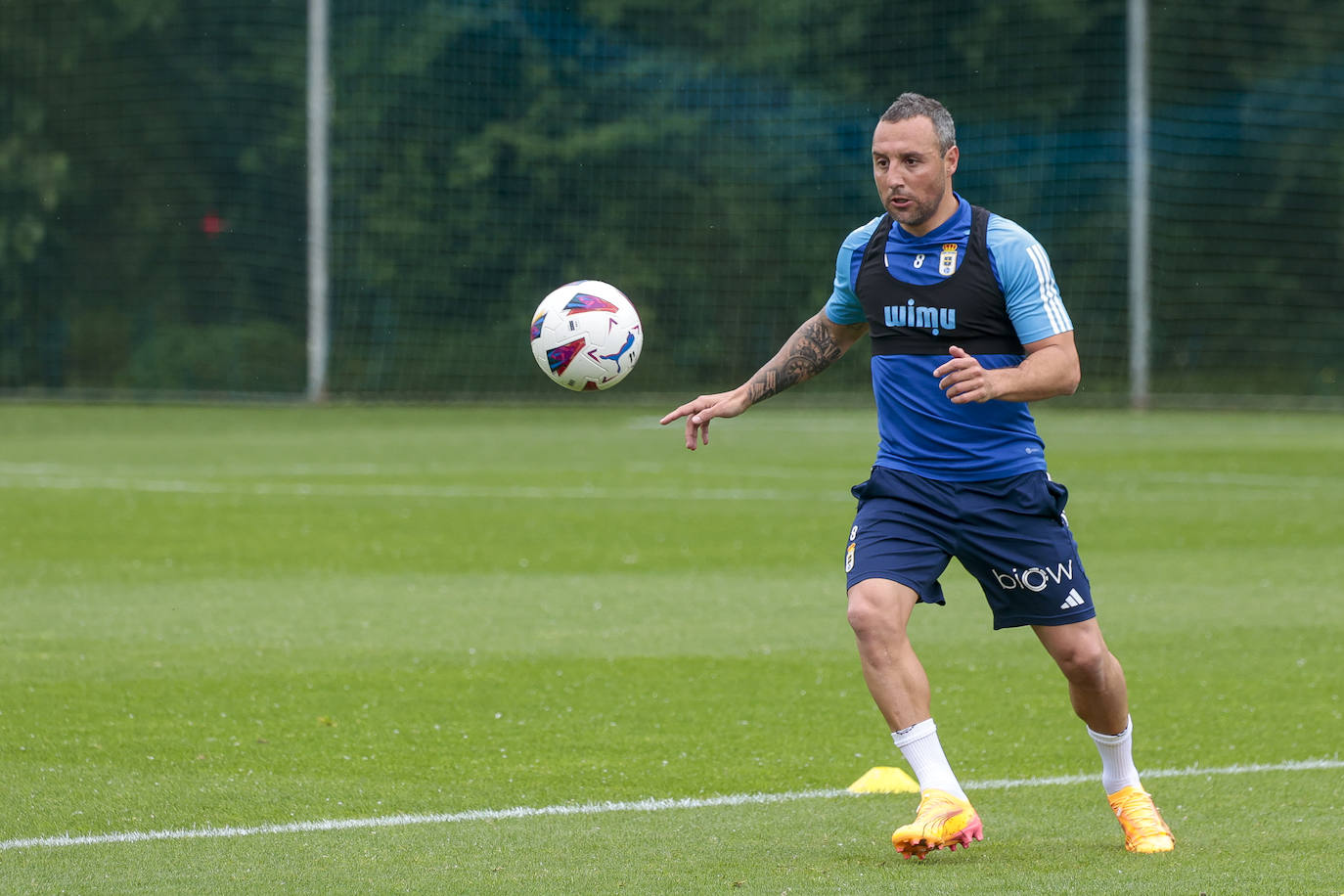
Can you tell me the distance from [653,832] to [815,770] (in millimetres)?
1117

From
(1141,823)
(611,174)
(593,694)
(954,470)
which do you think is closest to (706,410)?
(954,470)

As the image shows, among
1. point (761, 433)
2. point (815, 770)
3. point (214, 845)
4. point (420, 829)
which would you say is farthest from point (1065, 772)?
point (761, 433)

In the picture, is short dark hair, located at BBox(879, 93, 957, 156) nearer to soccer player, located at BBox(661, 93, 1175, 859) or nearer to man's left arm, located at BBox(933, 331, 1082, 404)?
soccer player, located at BBox(661, 93, 1175, 859)

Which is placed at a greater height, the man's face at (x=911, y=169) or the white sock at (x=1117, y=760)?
the man's face at (x=911, y=169)

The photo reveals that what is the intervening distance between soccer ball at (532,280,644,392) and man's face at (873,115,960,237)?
47.5 inches

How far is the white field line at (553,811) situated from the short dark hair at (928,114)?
6.98 feet

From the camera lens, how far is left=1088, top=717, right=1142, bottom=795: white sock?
5.67 metres

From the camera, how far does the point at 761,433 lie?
81.0 ft

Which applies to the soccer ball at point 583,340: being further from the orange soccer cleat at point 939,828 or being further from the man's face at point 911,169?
the orange soccer cleat at point 939,828

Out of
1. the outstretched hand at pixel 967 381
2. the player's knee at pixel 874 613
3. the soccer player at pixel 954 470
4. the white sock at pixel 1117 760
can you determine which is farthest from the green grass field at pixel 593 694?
the outstretched hand at pixel 967 381

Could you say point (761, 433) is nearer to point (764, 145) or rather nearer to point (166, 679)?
point (764, 145)

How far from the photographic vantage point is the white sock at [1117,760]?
5.67m

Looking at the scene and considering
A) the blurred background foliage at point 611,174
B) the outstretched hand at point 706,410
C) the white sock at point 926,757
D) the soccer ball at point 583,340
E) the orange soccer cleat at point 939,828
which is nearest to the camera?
the orange soccer cleat at point 939,828

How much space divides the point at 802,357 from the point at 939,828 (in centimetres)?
165
